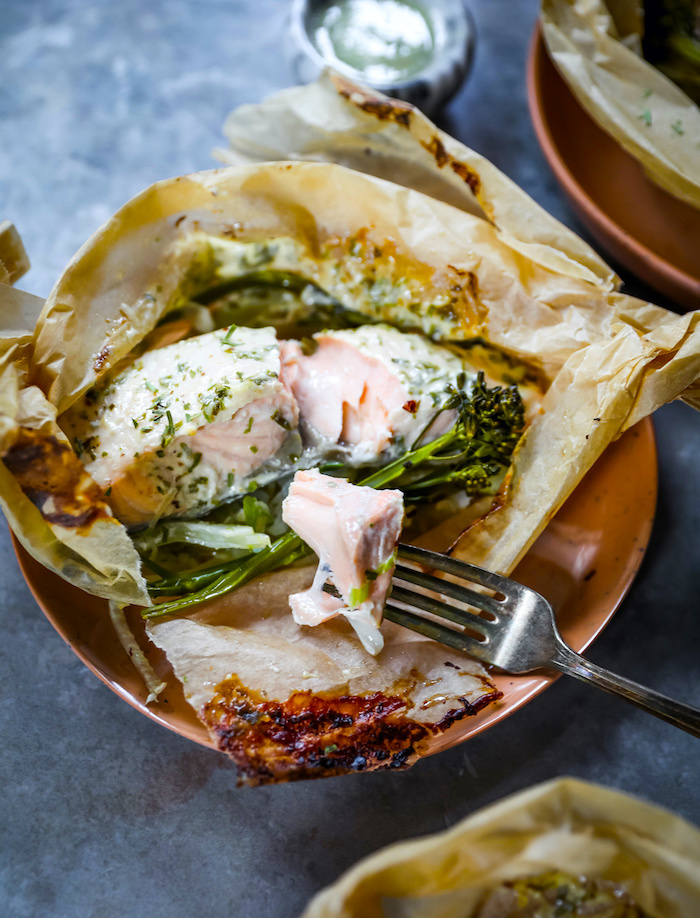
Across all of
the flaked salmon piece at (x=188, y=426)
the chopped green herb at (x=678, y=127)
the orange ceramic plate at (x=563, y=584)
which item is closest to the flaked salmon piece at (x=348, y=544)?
the flaked salmon piece at (x=188, y=426)

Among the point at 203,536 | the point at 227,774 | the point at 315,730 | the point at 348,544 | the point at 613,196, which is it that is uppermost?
the point at 613,196

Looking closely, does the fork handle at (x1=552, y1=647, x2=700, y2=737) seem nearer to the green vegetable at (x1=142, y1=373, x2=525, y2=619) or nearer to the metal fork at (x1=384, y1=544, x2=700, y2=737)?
the metal fork at (x1=384, y1=544, x2=700, y2=737)

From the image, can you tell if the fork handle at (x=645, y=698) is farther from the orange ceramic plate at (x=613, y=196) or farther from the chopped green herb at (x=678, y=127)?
the chopped green herb at (x=678, y=127)

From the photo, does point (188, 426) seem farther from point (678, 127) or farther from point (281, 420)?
point (678, 127)

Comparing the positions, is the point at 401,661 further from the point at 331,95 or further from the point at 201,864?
the point at 331,95

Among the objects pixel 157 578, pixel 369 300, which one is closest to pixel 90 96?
pixel 369 300

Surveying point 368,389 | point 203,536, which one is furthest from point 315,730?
point 368,389
